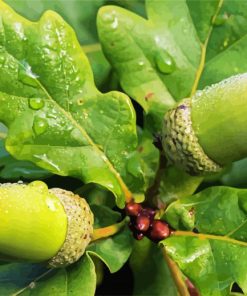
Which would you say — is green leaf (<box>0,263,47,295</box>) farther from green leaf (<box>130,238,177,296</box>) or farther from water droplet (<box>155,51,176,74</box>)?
water droplet (<box>155,51,176,74</box>)

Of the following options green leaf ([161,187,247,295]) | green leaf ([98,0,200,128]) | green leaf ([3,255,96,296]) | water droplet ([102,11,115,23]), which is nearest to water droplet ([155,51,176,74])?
green leaf ([98,0,200,128])

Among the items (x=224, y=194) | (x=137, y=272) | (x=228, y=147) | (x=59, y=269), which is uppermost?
(x=228, y=147)

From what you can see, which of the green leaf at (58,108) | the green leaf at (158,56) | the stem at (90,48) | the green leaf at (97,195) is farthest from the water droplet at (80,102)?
the stem at (90,48)

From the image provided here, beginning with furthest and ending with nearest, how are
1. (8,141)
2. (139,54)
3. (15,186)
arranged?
(139,54), (8,141), (15,186)

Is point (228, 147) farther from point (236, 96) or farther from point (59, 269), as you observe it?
point (59, 269)

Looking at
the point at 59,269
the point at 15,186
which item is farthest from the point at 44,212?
the point at 59,269

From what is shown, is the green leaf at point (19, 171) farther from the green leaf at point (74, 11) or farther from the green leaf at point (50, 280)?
the green leaf at point (74, 11)
